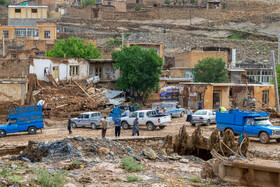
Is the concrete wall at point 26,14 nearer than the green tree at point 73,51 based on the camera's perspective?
No

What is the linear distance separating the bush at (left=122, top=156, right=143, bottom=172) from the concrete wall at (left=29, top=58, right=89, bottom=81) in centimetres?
2219

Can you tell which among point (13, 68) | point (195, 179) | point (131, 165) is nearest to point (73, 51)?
point (13, 68)

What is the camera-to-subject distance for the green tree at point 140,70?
35.4 metres

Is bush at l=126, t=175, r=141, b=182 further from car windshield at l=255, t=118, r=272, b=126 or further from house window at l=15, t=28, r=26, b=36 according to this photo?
house window at l=15, t=28, r=26, b=36

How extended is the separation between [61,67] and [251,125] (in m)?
19.6

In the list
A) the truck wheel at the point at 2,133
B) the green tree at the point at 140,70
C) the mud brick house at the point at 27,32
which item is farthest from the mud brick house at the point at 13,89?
the mud brick house at the point at 27,32

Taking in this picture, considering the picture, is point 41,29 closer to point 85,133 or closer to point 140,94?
point 140,94

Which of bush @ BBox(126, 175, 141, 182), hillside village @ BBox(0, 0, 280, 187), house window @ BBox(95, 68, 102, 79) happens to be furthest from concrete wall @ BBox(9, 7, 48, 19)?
bush @ BBox(126, 175, 141, 182)

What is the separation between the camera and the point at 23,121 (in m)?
23.9

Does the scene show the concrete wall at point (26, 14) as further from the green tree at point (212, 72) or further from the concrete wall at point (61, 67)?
the green tree at point (212, 72)

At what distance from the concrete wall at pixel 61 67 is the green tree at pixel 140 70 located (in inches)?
112

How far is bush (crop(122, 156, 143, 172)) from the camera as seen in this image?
42.9ft

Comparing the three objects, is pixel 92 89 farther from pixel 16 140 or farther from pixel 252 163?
pixel 252 163

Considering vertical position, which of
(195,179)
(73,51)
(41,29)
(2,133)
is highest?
(41,29)
